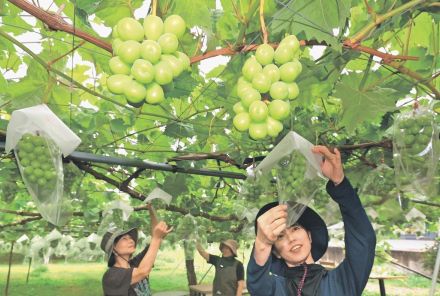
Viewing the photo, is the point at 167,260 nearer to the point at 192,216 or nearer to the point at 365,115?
the point at 192,216

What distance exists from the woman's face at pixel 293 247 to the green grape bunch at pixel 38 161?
1321 mm

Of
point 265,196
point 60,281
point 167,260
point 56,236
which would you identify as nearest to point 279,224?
point 265,196

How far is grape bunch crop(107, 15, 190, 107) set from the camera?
100 centimetres

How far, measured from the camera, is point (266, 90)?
111 centimetres

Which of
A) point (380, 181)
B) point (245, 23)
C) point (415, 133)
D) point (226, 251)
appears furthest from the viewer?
point (226, 251)

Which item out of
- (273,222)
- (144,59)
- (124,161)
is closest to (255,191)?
(124,161)

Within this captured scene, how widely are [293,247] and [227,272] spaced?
456 cm

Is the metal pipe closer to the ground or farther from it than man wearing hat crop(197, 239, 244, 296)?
farther from it

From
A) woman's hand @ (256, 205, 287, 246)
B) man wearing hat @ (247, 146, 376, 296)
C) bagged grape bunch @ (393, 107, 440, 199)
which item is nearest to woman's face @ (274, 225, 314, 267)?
man wearing hat @ (247, 146, 376, 296)

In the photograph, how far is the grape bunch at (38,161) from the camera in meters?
2.62

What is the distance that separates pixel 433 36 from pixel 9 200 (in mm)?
4331

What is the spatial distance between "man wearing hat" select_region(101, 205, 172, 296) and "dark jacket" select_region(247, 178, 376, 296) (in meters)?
1.44

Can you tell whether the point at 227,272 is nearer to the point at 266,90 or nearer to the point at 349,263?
the point at 349,263

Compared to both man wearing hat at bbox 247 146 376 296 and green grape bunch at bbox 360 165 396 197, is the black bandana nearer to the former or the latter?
man wearing hat at bbox 247 146 376 296
